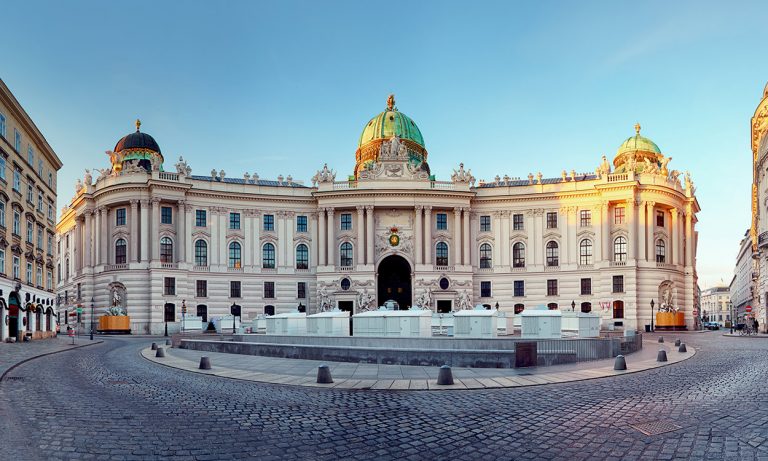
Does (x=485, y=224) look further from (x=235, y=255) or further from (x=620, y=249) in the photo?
(x=235, y=255)

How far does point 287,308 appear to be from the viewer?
67.7 meters

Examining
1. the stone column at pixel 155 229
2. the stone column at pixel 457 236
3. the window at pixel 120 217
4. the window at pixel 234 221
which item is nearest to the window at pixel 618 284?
the stone column at pixel 457 236

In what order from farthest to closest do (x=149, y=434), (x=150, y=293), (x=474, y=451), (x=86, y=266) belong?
(x=86, y=266), (x=150, y=293), (x=149, y=434), (x=474, y=451)

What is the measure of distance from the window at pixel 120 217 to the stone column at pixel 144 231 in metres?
3.50

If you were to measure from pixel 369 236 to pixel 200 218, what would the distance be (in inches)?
779

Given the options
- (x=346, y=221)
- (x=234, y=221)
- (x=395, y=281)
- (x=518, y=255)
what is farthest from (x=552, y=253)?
(x=234, y=221)

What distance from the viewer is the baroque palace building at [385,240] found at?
64.4 metres

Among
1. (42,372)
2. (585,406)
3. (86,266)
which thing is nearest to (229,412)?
(585,406)

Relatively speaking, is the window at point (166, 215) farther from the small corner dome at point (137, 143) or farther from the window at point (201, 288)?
the small corner dome at point (137, 143)

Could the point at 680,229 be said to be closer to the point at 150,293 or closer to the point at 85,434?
the point at 150,293

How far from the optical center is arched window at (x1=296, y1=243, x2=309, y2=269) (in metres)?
69.6

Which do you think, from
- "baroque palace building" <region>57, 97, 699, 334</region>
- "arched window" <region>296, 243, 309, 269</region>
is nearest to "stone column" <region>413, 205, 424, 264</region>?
"baroque palace building" <region>57, 97, 699, 334</region>

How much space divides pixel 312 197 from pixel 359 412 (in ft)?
191

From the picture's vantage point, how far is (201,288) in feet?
215
